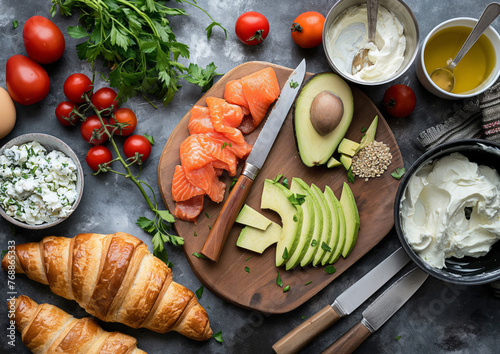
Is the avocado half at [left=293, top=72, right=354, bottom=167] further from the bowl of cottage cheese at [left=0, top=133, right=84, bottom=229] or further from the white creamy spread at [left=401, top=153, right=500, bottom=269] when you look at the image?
the bowl of cottage cheese at [left=0, top=133, right=84, bottom=229]

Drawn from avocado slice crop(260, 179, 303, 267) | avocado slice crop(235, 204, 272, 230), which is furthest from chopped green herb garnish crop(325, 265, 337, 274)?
avocado slice crop(235, 204, 272, 230)

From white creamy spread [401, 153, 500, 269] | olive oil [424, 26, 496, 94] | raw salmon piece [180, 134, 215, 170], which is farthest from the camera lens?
olive oil [424, 26, 496, 94]

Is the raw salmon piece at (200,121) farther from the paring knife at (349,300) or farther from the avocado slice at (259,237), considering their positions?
the paring knife at (349,300)

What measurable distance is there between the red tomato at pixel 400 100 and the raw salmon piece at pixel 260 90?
789 mm

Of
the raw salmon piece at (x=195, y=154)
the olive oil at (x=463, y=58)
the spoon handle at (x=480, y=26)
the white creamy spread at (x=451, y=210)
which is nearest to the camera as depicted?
the spoon handle at (x=480, y=26)

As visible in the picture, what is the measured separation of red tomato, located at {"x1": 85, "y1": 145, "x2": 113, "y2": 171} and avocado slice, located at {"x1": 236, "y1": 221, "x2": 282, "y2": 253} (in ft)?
3.55

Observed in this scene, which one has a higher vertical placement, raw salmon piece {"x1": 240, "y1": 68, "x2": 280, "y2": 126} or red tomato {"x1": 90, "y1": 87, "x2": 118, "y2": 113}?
raw salmon piece {"x1": 240, "y1": 68, "x2": 280, "y2": 126}

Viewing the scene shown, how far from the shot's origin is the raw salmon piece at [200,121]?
2.55 m

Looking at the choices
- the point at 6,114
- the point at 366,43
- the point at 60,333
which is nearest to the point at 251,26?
the point at 366,43

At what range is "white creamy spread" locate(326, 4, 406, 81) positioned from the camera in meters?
2.53

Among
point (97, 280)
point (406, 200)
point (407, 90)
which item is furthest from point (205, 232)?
point (407, 90)

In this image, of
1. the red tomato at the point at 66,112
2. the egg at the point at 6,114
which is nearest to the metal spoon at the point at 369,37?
the red tomato at the point at 66,112

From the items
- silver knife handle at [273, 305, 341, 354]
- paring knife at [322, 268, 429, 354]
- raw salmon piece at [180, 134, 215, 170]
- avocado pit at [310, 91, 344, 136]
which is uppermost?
avocado pit at [310, 91, 344, 136]

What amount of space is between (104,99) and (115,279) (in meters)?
1.22
